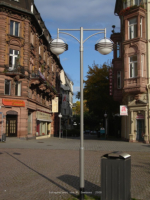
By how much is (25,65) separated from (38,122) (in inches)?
377

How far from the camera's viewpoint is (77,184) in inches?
309

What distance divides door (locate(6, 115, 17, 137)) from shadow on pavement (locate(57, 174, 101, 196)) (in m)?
21.6

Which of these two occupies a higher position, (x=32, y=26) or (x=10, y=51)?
(x=32, y=26)

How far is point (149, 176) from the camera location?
29.5 ft

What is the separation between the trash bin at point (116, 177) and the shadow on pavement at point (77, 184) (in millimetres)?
1071

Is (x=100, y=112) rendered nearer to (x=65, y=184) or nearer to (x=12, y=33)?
(x=12, y=33)

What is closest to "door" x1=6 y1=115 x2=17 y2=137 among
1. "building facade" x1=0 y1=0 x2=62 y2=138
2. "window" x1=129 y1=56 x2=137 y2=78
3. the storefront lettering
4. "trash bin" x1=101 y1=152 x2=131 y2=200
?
"building facade" x1=0 y1=0 x2=62 y2=138

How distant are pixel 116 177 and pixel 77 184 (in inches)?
96.7

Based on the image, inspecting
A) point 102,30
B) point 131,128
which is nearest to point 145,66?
point 131,128

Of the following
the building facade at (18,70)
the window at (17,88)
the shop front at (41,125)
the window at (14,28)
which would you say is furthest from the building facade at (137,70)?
the shop front at (41,125)

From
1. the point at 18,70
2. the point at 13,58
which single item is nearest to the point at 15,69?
the point at 18,70

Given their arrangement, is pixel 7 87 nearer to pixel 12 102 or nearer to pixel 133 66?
pixel 12 102

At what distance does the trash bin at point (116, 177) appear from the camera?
566cm

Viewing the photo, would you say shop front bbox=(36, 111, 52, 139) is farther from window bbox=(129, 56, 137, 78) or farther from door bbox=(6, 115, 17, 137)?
window bbox=(129, 56, 137, 78)
